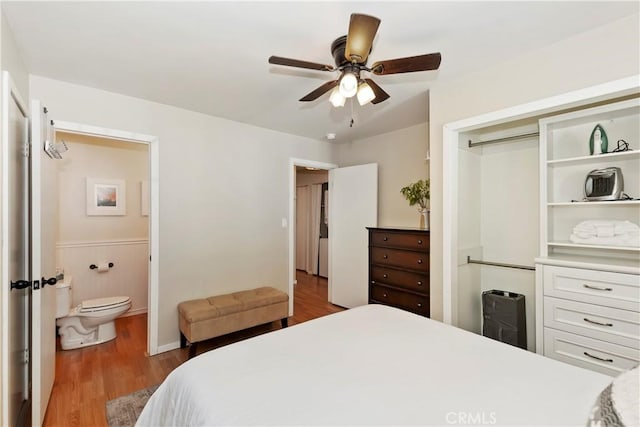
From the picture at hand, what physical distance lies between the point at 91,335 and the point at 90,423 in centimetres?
144

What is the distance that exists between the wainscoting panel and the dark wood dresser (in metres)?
3.00

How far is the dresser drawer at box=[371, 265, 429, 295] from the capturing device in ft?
9.71

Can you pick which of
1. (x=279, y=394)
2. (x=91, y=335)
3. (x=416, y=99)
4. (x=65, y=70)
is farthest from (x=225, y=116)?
(x=279, y=394)

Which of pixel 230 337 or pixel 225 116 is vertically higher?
pixel 225 116

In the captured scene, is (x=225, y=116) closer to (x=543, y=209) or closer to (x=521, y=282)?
(x=543, y=209)

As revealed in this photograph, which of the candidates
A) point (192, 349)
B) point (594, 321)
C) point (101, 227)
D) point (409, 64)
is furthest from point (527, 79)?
point (101, 227)

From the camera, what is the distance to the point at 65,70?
7.30 ft

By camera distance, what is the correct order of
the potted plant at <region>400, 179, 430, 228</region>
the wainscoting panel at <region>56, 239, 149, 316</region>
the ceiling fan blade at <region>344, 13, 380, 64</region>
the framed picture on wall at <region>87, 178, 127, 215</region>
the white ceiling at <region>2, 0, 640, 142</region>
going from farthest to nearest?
the framed picture on wall at <region>87, 178, 127, 215</region> → the wainscoting panel at <region>56, 239, 149, 316</region> → the potted plant at <region>400, 179, 430, 228</region> → the white ceiling at <region>2, 0, 640, 142</region> → the ceiling fan blade at <region>344, 13, 380, 64</region>

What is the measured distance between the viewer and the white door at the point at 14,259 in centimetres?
145

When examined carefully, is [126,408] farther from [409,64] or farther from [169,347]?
[409,64]

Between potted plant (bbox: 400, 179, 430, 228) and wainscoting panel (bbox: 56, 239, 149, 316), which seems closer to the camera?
potted plant (bbox: 400, 179, 430, 228)

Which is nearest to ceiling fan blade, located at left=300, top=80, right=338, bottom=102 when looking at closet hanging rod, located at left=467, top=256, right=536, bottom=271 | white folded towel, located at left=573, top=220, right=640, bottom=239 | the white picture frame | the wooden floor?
closet hanging rod, located at left=467, top=256, right=536, bottom=271

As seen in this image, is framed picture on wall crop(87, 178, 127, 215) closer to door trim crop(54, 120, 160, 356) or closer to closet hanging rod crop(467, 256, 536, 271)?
door trim crop(54, 120, 160, 356)

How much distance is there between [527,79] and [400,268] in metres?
1.94
